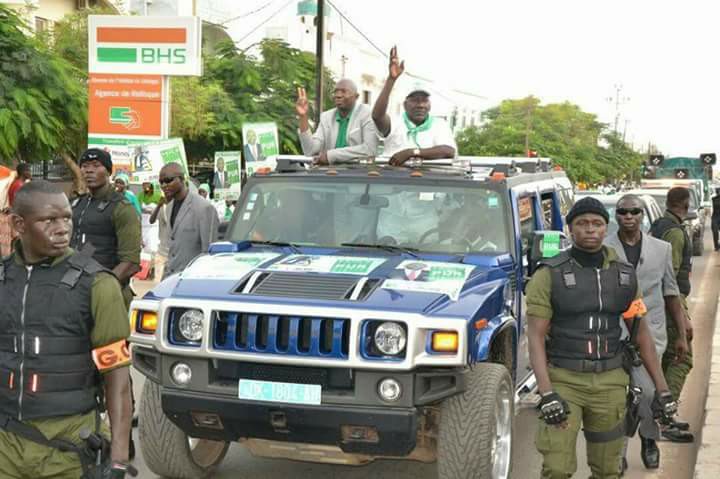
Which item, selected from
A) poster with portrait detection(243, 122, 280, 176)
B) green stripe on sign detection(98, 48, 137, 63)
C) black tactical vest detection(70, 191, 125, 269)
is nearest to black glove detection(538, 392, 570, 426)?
black tactical vest detection(70, 191, 125, 269)

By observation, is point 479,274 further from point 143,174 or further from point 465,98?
point 465,98

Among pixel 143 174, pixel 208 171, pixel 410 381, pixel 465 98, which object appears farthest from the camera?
pixel 465 98

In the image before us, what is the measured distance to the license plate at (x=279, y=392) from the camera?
201 inches

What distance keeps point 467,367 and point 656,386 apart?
1.03m

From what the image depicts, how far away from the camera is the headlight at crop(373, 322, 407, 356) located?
16.6 ft

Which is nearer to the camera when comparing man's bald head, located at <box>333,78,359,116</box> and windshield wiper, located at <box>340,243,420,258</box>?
windshield wiper, located at <box>340,243,420,258</box>

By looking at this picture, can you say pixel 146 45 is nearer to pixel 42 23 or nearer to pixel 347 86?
pixel 347 86

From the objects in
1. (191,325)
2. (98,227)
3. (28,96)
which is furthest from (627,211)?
(28,96)

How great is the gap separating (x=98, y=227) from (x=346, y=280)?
1.85 metres

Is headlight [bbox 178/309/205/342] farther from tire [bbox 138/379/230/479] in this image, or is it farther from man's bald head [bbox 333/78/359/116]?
man's bald head [bbox 333/78/359/116]

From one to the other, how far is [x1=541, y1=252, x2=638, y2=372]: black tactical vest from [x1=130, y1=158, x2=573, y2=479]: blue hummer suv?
426 mm

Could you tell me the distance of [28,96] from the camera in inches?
761

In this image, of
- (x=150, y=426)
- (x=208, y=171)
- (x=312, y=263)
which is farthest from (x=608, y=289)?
(x=208, y=171)

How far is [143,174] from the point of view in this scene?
20.0m
